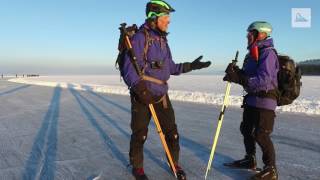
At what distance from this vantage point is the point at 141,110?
439cm

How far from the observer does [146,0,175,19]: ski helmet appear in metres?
4.30

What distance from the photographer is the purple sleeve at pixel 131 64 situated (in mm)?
4188

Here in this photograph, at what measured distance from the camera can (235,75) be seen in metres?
4.52

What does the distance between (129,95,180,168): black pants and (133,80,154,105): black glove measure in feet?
0.61

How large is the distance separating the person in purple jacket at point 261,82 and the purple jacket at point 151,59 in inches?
29.2

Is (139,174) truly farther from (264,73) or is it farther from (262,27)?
(262,27)

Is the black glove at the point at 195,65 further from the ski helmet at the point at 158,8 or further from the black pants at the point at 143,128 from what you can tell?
the ski helmet at the point at 158,8

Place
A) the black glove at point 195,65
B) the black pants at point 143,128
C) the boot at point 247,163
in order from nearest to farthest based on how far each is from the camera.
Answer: the black pants at point 143,128
the black glove at point 195,65
the boot at point 247,163

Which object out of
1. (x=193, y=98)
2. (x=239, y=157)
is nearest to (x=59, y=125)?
(x=239, y=157)

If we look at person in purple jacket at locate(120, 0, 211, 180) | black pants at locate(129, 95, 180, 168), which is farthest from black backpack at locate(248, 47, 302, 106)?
black pants at locate(129, 95, 180, 168)

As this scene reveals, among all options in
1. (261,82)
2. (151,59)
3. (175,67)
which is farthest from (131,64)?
(261,82)

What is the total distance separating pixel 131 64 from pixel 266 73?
142 cm

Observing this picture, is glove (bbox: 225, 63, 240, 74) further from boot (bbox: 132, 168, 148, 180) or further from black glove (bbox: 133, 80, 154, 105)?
boot (bbox: 132, 168, 148, 180)

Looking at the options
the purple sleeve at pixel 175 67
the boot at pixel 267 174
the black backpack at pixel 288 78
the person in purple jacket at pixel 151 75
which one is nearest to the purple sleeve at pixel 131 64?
the person in purple jacket at pixel 151 75
